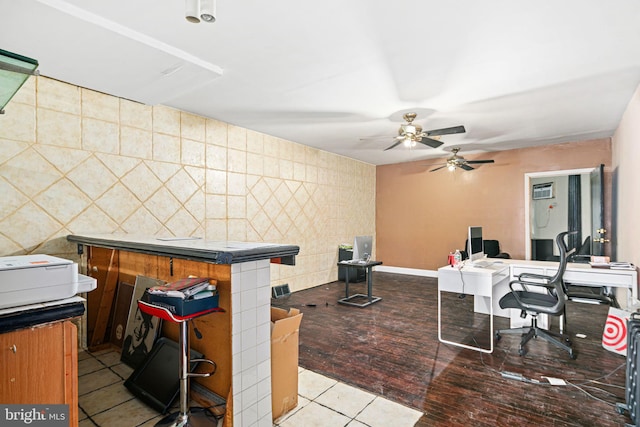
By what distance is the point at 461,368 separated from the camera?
9.18 ft

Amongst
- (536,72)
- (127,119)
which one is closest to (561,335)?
(536,72)

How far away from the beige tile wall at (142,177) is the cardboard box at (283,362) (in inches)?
91.6

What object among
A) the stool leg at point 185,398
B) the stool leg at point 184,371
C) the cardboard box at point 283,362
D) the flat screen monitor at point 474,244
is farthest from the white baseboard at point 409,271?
the stool leg at point 184,371

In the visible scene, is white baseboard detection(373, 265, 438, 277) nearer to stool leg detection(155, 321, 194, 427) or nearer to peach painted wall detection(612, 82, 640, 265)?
peach painted wall detection(612, 82, 640, 265)

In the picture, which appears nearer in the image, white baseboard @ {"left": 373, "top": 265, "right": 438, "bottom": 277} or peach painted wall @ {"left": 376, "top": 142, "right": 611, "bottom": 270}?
peach painted wall @ {"left": 376, "top": 142, "right": 611, "bottom": 270}

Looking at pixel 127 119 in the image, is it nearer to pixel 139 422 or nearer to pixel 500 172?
pixel 139 422

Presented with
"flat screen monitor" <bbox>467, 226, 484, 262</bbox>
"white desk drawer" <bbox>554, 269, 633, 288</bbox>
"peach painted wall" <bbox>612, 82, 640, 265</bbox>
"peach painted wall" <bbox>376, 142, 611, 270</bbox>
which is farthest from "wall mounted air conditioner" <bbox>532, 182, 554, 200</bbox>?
"white desk drawer" <bbox>554, 269, 633, 288</bbox>

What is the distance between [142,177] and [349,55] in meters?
2.64

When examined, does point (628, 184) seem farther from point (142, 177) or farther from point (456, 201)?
point (142, 177)

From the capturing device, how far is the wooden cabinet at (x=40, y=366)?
0.96 m

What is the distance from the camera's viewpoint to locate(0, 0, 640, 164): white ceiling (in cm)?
206

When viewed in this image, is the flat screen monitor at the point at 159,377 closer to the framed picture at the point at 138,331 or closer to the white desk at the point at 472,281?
the framed picture at the point at 138,331

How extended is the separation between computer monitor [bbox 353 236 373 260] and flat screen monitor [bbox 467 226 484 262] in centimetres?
162

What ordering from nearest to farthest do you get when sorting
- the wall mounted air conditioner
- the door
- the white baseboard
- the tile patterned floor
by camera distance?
1. the tile patterned floor
2. the door
3. the white baseboard
4. the wall mounted air conditioner
